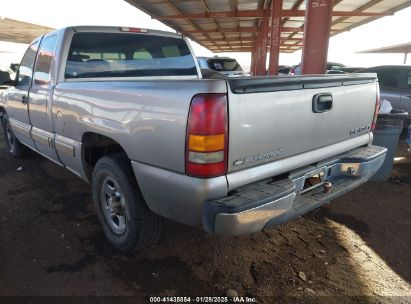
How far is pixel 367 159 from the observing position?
3.02m

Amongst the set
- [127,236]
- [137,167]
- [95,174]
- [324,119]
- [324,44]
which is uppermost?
[324,44]

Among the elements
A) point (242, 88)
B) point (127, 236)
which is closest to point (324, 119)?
point (242, 88)

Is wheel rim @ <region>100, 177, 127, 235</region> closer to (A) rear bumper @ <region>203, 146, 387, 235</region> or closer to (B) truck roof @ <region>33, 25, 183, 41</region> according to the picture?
(A) rear bumper @ <region>203, 146, 387, 235</region>

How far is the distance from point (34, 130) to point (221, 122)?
3.10 m

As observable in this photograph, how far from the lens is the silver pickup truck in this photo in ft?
6.81

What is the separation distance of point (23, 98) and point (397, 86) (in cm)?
749

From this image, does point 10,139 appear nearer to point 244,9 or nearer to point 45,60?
point 45,60

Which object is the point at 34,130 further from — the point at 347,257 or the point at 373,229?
the point at 373,229

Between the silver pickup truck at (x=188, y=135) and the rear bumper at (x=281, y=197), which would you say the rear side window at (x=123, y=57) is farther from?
the rear bumper at (x=281, y=197)

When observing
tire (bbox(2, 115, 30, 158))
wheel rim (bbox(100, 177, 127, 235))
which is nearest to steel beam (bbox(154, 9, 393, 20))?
tire (bbox(2, 115, 30, 158))

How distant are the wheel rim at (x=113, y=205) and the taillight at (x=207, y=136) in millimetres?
986

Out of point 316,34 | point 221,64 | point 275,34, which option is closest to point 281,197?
point 316,34

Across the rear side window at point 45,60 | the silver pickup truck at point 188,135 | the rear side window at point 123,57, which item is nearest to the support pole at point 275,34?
the rear side window at point 123,57

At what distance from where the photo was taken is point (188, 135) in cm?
205
